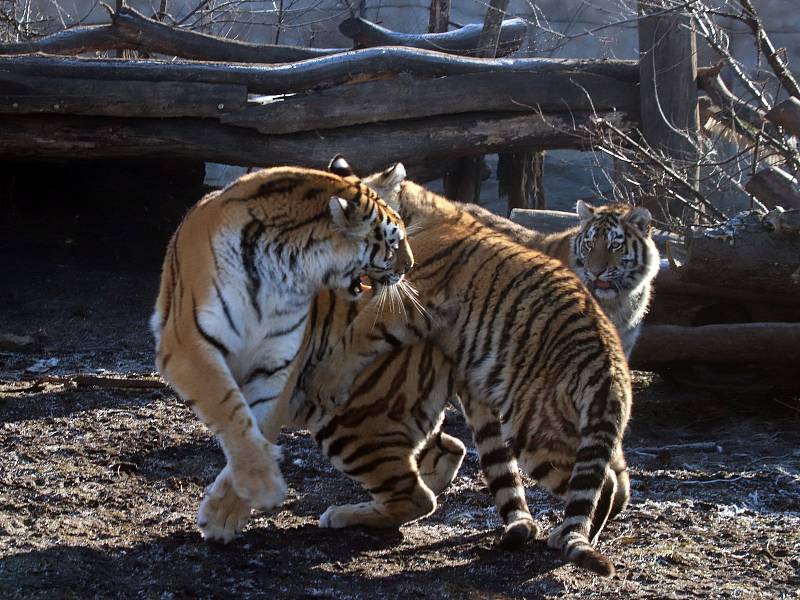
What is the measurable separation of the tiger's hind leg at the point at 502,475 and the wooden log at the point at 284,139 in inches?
159

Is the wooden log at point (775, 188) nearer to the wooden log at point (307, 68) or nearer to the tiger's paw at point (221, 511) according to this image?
the wooden log at point (307, 68)

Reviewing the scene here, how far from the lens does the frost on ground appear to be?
10.2 ft

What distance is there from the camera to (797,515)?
13.6ft

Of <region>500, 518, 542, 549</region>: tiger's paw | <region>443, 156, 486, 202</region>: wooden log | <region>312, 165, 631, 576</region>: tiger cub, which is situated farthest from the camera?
<region>443, 156, 486, 202</region>: wooden log

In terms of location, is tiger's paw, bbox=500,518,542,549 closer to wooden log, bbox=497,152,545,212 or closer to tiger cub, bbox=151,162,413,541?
tiger cub, bbox=151,162,413,541

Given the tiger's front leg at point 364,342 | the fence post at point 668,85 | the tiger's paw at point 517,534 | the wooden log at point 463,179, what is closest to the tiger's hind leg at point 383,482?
the tiger's front leg at point 364,342

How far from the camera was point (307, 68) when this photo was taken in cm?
782

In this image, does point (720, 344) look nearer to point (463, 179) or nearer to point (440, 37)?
point (463, 179)

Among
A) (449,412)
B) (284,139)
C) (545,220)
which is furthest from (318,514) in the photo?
(284,139)

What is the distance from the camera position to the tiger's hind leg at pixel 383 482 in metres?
3.75

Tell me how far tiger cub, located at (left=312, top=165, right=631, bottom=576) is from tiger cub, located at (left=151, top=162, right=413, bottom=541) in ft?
0.92

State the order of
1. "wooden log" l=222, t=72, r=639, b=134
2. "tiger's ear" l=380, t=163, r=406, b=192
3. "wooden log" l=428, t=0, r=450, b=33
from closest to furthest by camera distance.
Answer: "tiger's ear" l=380, t=163, r=406, b=192, "wooden log" l=222, t=72, r=639, b=134, "wooden log" l=428, t=0, r=450, b=33

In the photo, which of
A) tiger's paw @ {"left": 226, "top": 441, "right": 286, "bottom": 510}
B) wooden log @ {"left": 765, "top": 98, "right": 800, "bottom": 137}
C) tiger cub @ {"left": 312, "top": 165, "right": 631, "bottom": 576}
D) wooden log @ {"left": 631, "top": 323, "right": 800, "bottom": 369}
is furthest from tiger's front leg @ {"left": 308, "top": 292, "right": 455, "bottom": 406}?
wooden log @ {"left": 765, "top": 98, "right": 800, "bottom": 137}

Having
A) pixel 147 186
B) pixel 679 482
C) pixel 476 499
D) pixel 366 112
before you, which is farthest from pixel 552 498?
pixel 147 186
